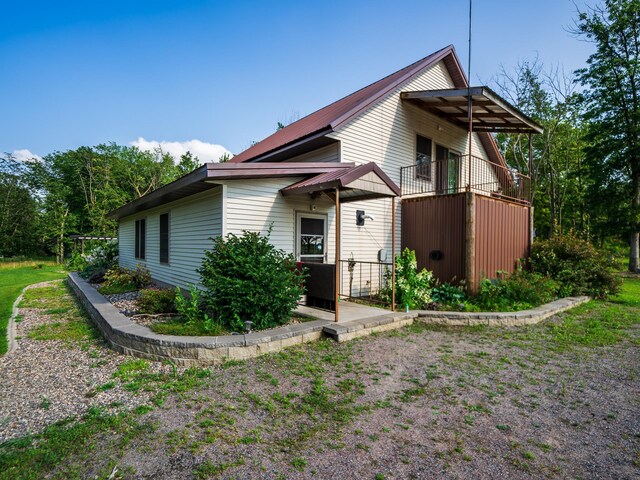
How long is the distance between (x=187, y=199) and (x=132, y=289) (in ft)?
12.2

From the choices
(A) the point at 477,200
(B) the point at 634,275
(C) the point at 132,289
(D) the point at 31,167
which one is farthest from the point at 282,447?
(D) the point at 31,167

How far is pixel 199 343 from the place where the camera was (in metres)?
4.41

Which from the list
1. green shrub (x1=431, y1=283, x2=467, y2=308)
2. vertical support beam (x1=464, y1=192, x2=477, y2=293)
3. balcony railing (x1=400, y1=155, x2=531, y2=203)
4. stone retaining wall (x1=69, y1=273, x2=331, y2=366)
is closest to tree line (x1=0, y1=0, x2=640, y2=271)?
balcony railing (x1=400, y1=155, x2=531, y2=203)

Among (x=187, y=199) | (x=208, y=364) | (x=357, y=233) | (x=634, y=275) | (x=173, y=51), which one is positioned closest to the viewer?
(x=208, y=364)

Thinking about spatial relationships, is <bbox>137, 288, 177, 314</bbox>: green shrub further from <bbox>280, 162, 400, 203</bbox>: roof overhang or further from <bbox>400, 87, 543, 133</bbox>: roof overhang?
<bbox>400, 87, 543, 133</bbox>: roof overhang

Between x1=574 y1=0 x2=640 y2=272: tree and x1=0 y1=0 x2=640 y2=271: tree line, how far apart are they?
0.14 ft

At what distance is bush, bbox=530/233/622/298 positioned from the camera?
31.7 feet

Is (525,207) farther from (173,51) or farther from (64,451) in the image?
(173,51)

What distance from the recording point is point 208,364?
440 centimetres

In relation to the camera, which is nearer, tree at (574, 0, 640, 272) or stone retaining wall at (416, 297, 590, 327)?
stone retaining wall at (416, 297, 590, 327)

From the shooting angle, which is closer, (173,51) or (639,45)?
(173,51)

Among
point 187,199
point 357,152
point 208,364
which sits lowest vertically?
point 208,364

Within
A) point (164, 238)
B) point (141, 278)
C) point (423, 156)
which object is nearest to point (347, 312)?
point (164, 238)

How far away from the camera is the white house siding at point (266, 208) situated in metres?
6.37
